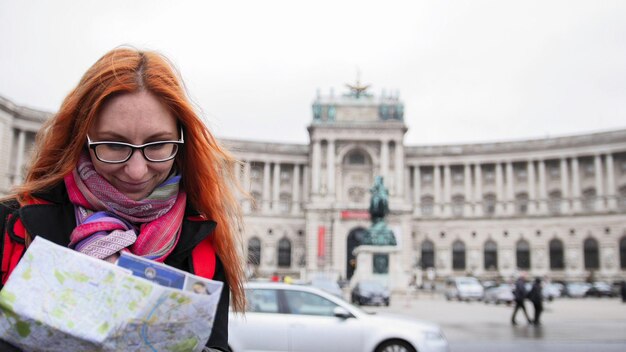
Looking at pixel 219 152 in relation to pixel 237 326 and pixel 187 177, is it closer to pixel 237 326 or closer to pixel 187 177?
pixel 187 177

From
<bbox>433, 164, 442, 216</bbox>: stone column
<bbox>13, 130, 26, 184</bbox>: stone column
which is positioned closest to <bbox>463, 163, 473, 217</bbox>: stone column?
<bbox>433, 164, 442, 216</bbox>: stone column

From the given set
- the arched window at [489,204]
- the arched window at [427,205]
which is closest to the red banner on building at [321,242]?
the arched window at [427,205]

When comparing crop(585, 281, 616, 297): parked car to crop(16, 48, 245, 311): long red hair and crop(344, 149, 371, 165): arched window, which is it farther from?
crop(16, 48, 245, 311): long red hair

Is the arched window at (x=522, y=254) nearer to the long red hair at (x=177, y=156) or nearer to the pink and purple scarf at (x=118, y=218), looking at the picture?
the long red hair at (x=177, y=156)

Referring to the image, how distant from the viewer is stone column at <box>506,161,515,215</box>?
65.4 meters

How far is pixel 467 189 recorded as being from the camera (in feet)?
223

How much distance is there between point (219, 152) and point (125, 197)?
0.48 meters

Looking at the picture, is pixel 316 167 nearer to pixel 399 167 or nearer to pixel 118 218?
pixel 399 167

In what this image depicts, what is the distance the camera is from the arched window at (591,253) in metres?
59.5

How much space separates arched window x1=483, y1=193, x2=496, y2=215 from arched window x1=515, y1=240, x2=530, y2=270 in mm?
5171

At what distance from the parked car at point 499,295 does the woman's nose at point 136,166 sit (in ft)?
112

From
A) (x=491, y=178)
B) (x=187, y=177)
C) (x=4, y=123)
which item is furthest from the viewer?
(x=491, y=178)

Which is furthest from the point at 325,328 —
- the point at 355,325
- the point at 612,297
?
the point at 612,297

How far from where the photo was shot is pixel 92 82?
6.42 feet
